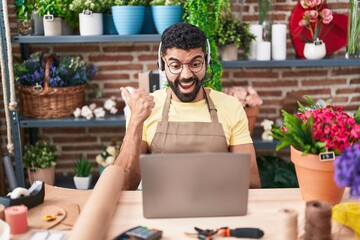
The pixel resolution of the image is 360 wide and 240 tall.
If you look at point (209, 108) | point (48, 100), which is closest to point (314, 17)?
point (209, 108)

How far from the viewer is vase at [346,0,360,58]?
121 inches

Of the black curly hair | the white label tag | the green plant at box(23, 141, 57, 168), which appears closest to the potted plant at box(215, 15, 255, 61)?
the black curly hair

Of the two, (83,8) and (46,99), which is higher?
(83,8)

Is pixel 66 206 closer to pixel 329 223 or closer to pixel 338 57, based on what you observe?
pixel 329 223

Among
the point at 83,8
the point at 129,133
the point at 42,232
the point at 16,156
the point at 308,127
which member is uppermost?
the point at 83,8

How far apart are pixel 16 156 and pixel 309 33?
209cm

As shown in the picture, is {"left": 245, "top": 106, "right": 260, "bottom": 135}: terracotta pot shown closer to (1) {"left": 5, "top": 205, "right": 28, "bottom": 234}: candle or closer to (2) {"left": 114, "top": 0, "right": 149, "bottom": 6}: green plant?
(2) {"left": 114, "top": 0, "right": 149, "bottom": 6}: green plant

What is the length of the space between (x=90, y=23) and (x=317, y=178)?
78.1 inches

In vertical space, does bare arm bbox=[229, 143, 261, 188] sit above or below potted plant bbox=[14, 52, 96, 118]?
below

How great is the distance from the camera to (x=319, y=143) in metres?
1.50

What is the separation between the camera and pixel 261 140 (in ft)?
10.6

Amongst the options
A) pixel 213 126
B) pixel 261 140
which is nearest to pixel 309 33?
pixel 261 140

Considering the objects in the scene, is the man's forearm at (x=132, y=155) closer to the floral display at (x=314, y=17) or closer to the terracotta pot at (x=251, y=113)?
the terracotta pot at (x=251, y=113)

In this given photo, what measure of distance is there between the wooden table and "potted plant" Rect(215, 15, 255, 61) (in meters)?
1.55
